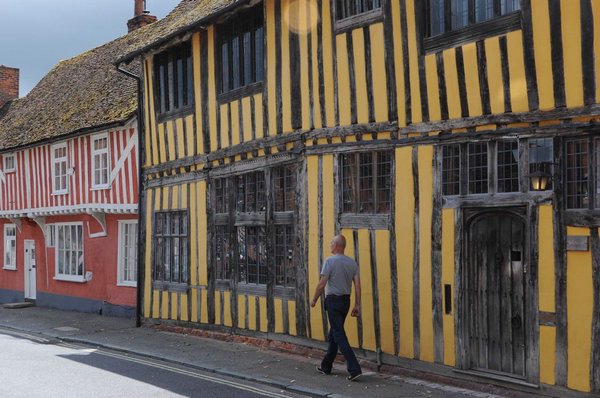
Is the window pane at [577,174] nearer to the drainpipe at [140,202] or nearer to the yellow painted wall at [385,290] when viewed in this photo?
the yellow painted wall at [385,290]

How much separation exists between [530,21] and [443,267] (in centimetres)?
308

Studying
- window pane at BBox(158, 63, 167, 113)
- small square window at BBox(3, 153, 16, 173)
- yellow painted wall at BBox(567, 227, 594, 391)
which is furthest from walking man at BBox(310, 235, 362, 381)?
small square window at BBox(3, 153, 16, 173)

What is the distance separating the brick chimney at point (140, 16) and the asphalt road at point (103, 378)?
15730mm

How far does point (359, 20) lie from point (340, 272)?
3.57 metres

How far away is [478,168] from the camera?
8.91 m

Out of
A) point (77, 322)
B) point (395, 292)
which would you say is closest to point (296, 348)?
point (395, 292)

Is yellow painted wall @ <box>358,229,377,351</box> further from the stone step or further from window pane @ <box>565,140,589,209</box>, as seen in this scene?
the stone step

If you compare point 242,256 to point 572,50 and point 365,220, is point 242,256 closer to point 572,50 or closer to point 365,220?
point 365,220

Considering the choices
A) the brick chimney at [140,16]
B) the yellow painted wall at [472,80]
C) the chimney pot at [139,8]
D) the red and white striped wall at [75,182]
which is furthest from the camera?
the chimney pot at [139,8]

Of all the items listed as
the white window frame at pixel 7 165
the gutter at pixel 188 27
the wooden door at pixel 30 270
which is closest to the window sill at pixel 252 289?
the gutter at pixel 188 27

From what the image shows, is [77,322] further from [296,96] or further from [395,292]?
[395,292]

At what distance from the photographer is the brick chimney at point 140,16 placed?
2609 centimetres

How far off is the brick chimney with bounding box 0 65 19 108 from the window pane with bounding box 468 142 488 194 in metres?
26.0

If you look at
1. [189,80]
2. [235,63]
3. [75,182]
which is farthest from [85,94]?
[235,63]
